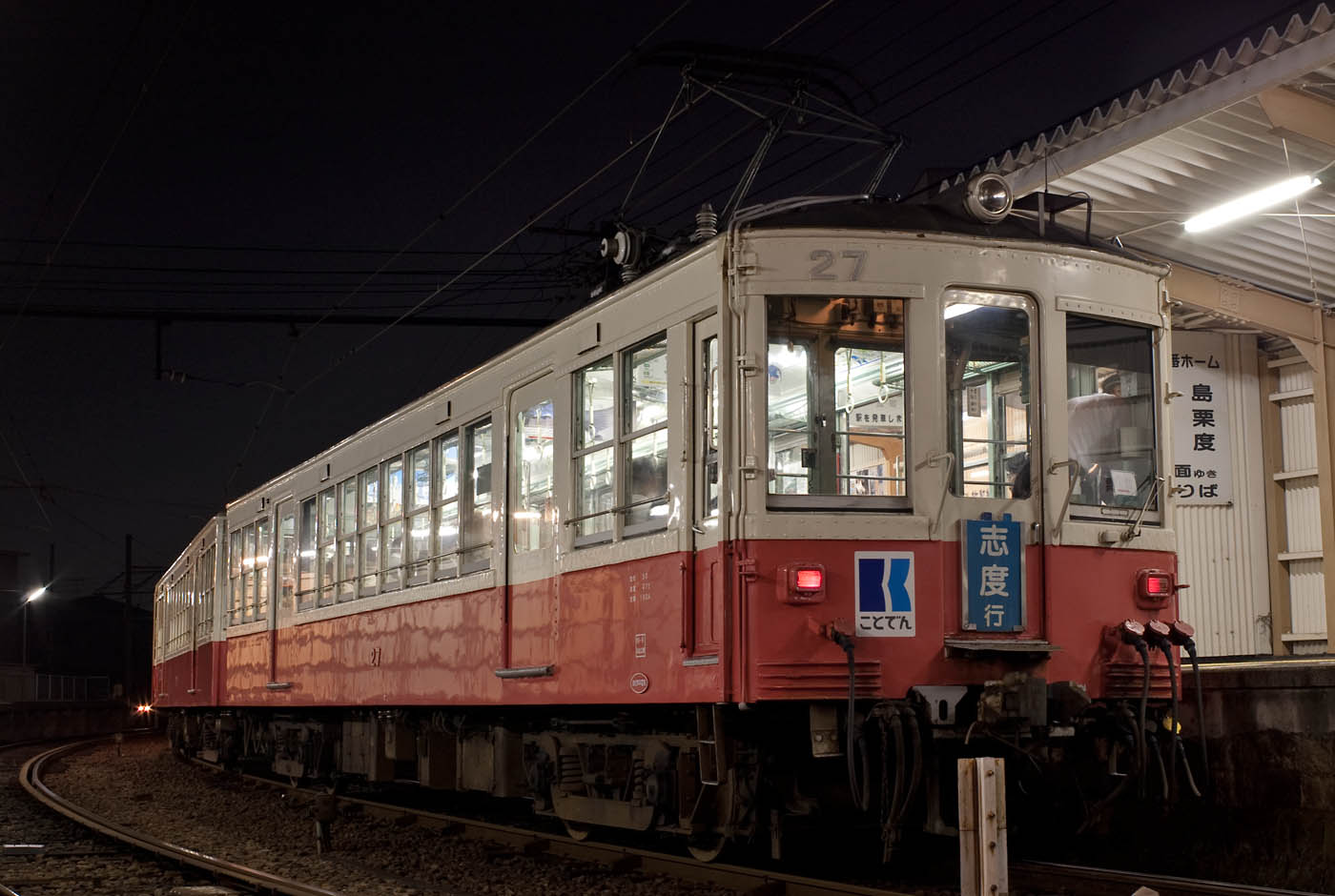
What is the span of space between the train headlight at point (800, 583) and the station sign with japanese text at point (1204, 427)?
25.3ft

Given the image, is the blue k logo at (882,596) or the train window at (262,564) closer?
the blue k logo at (882,596)

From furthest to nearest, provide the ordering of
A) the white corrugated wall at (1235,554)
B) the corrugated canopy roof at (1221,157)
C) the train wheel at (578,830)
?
the white corrugated wall at (1235,554) < the corrugated canopy roof at (1221,157) < the train wheel at (578,830)

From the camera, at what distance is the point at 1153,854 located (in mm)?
9141

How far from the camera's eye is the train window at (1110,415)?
24.0 ft

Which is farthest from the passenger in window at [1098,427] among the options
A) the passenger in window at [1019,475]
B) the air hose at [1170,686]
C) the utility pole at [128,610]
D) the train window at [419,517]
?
the utility pole at [128,610]

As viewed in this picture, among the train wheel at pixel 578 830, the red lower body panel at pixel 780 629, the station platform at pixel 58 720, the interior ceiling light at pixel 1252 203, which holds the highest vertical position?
the interior ceiling light at pixel 1252 203

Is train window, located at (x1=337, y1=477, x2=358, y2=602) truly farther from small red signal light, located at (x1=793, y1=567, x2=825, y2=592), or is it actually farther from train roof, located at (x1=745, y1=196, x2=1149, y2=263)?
small red signal light, located at (x1=793, y1=567, x2=825, y2=592)

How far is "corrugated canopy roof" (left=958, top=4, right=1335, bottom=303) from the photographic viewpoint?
9398 mm

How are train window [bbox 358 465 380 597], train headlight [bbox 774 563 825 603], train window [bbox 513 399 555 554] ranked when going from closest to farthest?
train headlight [bbox 774 563 825 603], train window [bbox 513 399 555 554], train window [bbox 358 465 380 597]

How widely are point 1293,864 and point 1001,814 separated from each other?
13.0 feet

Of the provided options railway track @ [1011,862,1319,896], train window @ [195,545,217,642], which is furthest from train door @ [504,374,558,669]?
train window @ [195,545,217,642]

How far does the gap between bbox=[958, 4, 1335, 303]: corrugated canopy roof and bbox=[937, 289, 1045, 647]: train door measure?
9.88 ft

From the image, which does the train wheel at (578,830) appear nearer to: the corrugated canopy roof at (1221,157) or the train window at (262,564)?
the corrugated canopy roof at (1221,157)

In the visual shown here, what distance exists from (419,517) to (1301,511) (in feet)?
25.7
